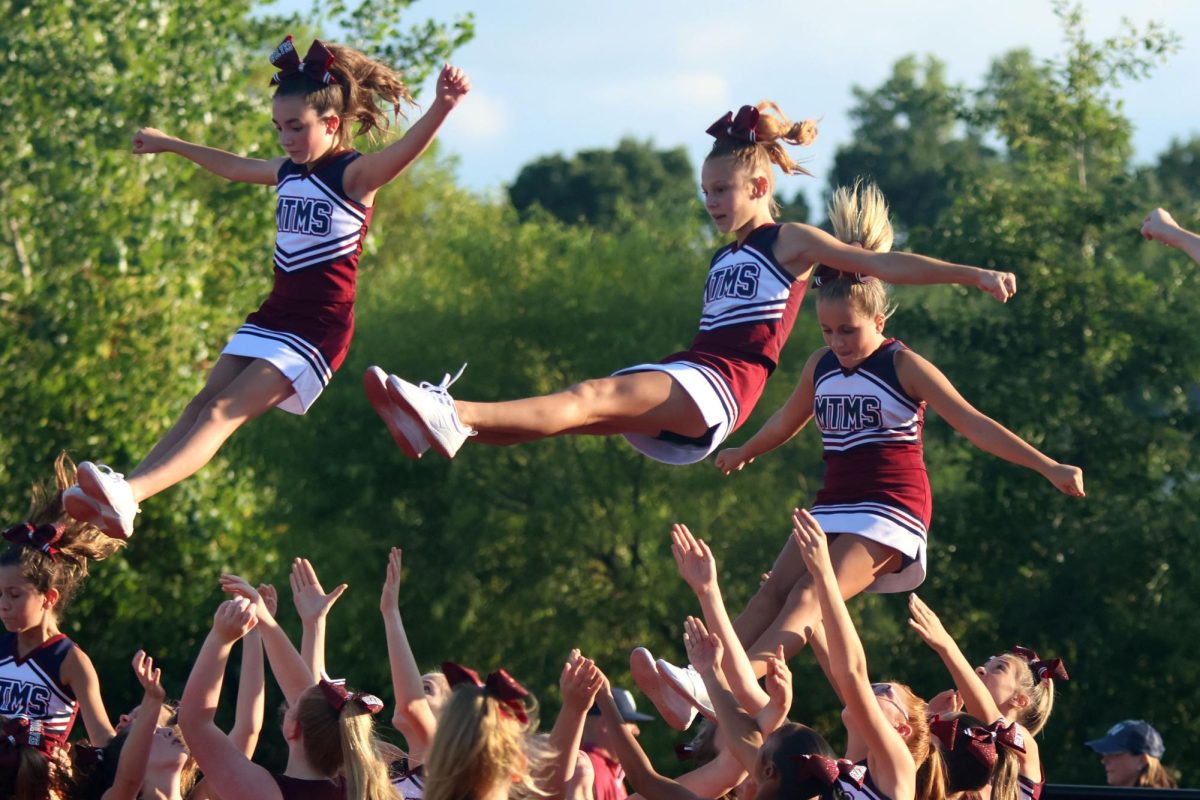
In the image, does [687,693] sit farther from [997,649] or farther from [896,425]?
[997,649]

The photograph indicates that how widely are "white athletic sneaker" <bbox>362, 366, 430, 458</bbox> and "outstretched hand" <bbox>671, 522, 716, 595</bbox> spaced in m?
0.84

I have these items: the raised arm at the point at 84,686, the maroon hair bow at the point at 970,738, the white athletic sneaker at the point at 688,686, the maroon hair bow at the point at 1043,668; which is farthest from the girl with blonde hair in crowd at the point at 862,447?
the raised arm at the point at 84,686

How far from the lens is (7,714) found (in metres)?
6.60

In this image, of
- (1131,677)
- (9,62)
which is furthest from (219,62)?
(1131,677)

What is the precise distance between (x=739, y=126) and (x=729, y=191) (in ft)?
0.82

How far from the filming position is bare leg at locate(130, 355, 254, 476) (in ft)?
19.9

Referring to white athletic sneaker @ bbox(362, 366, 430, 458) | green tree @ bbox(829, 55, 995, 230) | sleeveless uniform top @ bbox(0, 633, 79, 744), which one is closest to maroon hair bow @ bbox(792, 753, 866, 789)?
white athletic sneaker @ bbox(362, 366, 430, 458)

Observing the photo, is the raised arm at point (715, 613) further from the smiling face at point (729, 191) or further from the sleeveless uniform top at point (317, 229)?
the sleeveless uniform top at point (317, 229)

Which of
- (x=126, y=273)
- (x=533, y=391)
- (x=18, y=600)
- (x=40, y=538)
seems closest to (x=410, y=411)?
(x=40, y=538)

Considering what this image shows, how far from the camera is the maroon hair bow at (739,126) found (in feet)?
21.3

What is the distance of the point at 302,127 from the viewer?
248 inches

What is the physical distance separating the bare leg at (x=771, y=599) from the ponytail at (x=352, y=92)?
2.18 m

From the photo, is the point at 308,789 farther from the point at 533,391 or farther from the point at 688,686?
the point at 533,391

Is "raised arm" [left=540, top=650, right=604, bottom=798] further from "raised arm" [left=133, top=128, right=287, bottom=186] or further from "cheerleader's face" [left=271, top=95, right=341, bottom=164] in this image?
"raised arm" [left=133, top=128, right=287, bottom=186]
